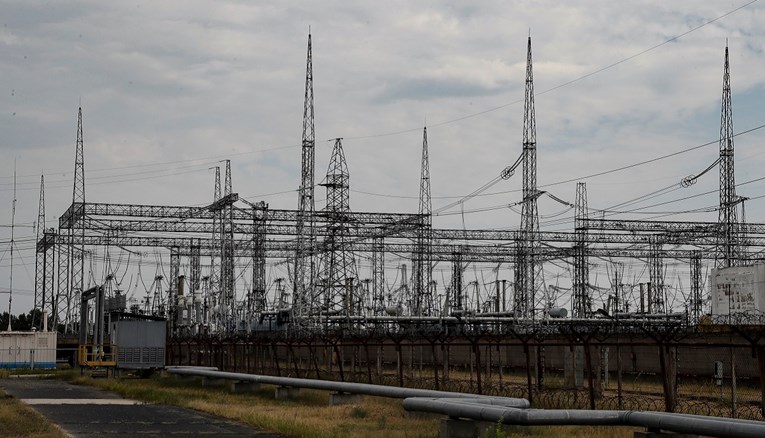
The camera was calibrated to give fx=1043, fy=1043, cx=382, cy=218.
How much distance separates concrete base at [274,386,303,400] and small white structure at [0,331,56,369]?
38.1 metres

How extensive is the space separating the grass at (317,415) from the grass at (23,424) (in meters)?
3.98

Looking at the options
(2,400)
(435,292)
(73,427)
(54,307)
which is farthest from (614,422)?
(435,292)

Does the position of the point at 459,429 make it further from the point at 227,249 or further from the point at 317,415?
the point at 227,249

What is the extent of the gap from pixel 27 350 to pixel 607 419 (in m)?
54.8

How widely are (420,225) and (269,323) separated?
17.7 metres

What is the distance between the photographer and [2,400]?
95.5 feet

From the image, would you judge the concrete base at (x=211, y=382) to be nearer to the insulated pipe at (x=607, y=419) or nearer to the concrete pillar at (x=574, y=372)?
the concrete pillar at (x=574, y=372)

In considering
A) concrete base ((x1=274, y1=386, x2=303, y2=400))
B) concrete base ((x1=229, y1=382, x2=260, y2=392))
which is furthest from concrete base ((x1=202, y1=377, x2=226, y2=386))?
concrete base ((x1=274, y1=386, x2=303, y2=400))

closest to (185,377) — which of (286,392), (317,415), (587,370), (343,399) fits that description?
(286,392)

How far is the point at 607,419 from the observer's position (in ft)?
50.5

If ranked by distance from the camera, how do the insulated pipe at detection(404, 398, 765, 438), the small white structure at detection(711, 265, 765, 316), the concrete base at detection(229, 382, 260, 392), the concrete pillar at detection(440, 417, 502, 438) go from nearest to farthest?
the insulated pipe at detection(404, 398, 765, 438) → the concrete pillar at detection(440, 417, 502, 438) → the concrete base at detection(229, 382, 260, 392) → the small white structure at detection(711, 265, 765, 316)

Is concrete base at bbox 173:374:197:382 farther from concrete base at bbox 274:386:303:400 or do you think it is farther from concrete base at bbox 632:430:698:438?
concrete base at bbox 632:430:698:438

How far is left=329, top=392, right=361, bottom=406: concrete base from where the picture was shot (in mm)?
26656

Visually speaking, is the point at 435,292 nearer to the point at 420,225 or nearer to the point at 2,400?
the point at 420,225
